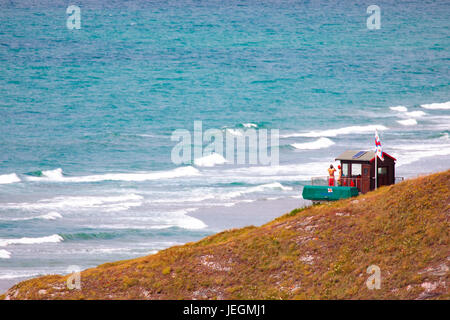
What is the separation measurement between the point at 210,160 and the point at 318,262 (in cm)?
8234

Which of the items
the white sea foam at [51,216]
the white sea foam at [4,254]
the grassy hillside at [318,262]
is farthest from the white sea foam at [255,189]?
the grassy hillside at [318,262]

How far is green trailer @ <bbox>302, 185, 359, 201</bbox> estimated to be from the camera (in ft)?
144

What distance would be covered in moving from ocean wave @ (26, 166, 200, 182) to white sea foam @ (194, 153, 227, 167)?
14.7 feet

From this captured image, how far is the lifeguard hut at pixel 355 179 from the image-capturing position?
4422 cm

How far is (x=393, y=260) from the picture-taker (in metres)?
33.8

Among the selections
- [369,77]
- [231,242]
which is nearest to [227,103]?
[369,77]

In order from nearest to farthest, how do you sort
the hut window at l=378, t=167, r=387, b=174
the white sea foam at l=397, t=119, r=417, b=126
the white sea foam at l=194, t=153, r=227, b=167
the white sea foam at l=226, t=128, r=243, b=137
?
the hut window at l=378, t=167, r=387, b=174 < the white sea foam at l=194, t=153, r=227, b=167 < the white sea foam at l=226, t=128, r=243, b=137 < the white sea foam at l=397, t=119, r=417, b=126

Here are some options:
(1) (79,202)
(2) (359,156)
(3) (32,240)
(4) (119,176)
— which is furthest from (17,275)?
(4) (119,176)

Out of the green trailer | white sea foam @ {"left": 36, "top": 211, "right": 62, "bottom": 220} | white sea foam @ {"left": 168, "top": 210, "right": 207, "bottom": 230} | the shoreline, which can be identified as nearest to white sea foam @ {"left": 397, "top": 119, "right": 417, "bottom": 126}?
the shoreline

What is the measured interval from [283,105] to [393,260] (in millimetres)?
128632

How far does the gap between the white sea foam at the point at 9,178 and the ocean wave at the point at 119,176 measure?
1.76 m

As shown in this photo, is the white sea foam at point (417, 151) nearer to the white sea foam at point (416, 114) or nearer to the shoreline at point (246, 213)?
the shoreline at point (246, 213)

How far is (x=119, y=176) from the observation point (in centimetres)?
10656

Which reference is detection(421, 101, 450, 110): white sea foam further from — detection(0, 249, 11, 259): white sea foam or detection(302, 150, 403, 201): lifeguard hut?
detection(302, 150, 403, 201): lifeguard hut
